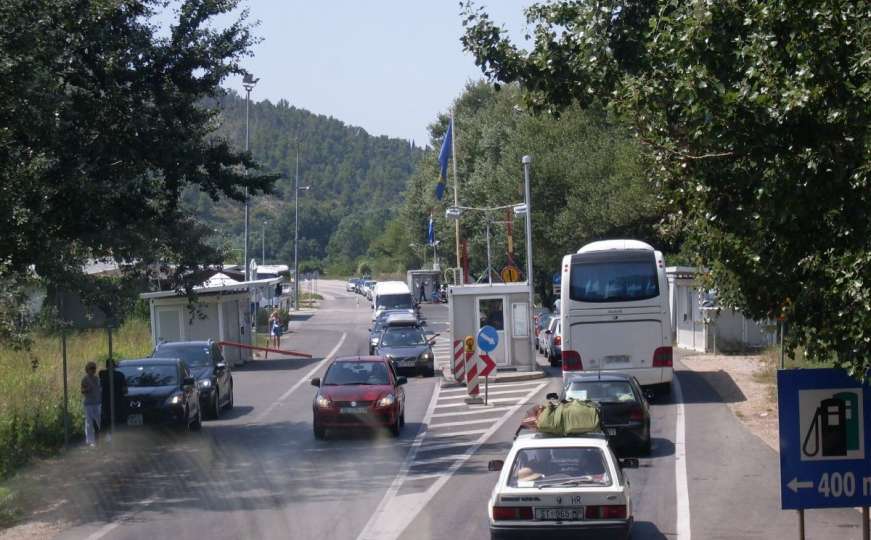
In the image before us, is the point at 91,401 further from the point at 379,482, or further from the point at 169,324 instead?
the point at 169,324

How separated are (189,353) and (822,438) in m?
20.5

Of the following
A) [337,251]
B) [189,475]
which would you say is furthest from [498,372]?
[337,251]

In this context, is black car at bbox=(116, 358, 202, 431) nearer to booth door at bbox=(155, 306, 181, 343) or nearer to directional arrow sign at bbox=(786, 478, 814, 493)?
directional arrow sign at bbox=(786, 478, 814, 493)

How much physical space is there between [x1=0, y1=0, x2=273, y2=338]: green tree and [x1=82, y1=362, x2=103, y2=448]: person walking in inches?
80.0

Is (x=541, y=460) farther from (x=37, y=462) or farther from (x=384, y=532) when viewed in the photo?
(x=37, y=462)

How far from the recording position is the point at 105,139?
65.6 ft

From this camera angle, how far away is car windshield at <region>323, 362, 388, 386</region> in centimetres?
2186

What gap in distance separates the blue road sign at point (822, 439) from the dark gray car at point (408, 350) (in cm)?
2634

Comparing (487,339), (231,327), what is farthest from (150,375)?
(231,327)

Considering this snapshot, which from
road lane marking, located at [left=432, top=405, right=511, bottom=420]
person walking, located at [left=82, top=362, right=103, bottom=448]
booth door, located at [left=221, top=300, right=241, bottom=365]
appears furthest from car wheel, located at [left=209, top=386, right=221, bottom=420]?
booth door, located at [left=221, top=300, right=241, bottom=365]

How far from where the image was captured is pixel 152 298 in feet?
124

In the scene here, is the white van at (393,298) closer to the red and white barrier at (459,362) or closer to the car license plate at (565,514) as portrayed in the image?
the red and white barrier at (459,362)

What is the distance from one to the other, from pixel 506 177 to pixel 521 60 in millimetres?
44739

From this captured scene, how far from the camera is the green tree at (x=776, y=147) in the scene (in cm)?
794
